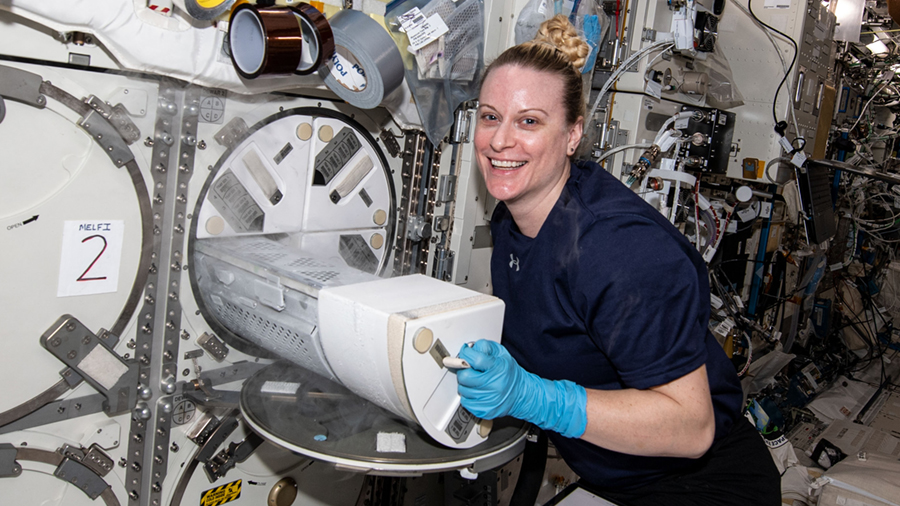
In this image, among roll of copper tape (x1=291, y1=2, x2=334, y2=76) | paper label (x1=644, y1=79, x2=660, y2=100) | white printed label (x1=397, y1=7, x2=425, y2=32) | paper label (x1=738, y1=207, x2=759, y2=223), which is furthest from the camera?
paper label (x1=738, y1=207, x2=759, y2=223)

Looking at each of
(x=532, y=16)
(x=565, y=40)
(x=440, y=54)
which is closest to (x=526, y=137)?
(x=565, y=40)

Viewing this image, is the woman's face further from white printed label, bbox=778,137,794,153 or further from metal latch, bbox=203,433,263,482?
white printed label, bbox=778,137,794,153

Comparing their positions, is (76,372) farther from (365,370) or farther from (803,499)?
(803,499)

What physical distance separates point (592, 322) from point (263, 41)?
3.95ft

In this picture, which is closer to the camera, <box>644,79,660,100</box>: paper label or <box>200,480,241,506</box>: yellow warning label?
<box>200,480,241,506</box>: yellow warning label

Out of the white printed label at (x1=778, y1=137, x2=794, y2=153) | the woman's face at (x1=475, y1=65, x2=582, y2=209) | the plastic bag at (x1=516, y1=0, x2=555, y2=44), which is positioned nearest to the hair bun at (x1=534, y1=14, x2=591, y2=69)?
the woman's face at (x1=475, y1=65, x2=582, y2=209)

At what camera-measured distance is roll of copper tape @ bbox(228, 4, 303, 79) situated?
1.58 metres

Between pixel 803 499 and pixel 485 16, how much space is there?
11.8ft

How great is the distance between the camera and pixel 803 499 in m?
3.71

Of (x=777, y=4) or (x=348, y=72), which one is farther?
(x=777, y=4)

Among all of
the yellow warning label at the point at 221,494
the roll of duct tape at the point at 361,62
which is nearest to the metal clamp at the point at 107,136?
the roll of duct tape at the point at 361,62

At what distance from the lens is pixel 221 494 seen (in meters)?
2.15

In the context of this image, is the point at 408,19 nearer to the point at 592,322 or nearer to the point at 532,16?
the point at 532,16

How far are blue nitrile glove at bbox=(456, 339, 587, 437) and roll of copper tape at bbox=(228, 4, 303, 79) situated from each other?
0.97m
